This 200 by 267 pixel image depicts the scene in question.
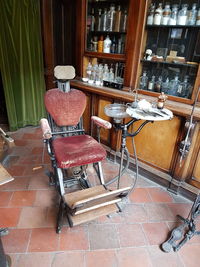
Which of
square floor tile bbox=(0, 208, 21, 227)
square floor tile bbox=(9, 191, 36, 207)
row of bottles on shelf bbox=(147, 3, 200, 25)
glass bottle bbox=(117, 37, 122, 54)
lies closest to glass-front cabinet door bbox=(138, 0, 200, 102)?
row of bottles on shelf bbox=(147, 3, 200, 25)

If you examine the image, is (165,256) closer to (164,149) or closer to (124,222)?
(124,222)

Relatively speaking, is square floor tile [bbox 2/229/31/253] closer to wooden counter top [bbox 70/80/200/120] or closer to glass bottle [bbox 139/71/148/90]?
wooden counter top [bbox 70/80/200/120]

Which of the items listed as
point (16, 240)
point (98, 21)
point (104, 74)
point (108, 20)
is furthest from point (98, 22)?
point (16, 240)

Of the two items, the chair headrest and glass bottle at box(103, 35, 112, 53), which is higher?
glass bottle at box(103, 35, 112, 53)

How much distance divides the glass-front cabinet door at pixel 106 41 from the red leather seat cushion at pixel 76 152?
88 centimetres

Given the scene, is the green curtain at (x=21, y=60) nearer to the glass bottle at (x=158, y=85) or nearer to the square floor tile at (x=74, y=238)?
the glass bottle at (x=158, y=85)

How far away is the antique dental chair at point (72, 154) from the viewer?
136cm

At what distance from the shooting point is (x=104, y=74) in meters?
2.40

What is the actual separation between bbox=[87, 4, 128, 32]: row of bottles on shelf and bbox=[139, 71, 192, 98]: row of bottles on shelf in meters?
0.63

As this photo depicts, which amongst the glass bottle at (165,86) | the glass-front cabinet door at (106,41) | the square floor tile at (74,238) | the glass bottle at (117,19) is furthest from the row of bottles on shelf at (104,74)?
the square floor tile at (74,238)

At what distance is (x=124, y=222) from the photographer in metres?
1.59

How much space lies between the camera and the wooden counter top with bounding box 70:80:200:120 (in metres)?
1.63

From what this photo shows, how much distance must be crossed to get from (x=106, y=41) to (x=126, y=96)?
791 millimetres

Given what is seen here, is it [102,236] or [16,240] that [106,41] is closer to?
[102,236]
